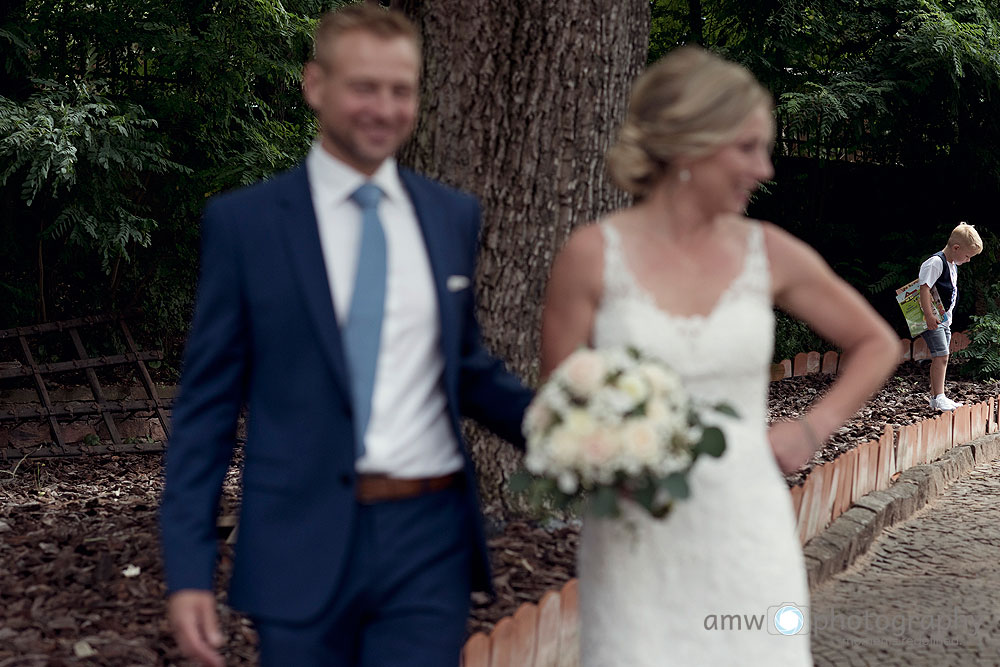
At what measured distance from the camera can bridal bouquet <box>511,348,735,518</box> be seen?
2082mm

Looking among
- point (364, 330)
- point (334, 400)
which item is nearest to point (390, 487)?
point (334, 400)

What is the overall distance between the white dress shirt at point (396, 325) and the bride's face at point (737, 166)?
0.60m

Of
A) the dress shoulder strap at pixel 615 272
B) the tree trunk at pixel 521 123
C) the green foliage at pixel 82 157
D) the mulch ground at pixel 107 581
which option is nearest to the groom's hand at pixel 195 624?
the dress shoulder strap at pixel 615 272

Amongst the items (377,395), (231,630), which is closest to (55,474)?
(231,630)

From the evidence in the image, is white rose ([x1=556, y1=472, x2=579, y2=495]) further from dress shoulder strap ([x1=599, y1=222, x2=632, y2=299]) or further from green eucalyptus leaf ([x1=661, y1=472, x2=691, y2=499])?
dress shoulder strap ([x1=599, y1=222, x2=632, y2=299])

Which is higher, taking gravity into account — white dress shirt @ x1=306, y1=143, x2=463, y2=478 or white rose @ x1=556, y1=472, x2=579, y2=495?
white dress shirt @ x1=306, y1=143, x2=463, y2=478

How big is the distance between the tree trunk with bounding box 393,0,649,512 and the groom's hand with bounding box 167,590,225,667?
2.70m

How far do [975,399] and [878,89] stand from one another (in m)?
3.20

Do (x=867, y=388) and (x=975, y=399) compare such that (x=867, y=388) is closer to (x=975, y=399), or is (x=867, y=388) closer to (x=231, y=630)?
(x=231, y=630)

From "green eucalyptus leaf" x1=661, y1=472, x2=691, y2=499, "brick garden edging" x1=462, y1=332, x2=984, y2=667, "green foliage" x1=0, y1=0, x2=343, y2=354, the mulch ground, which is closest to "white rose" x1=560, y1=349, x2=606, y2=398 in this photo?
"green eucalyptus leaf" x1=661, y1=472, x2=691, y2=499

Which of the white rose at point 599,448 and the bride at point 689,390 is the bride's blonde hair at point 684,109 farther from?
the white rose at point 599,448

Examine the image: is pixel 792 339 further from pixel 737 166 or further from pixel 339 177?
pixel 339 177

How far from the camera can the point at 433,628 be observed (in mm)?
A: 2193

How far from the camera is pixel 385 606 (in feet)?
7.14
